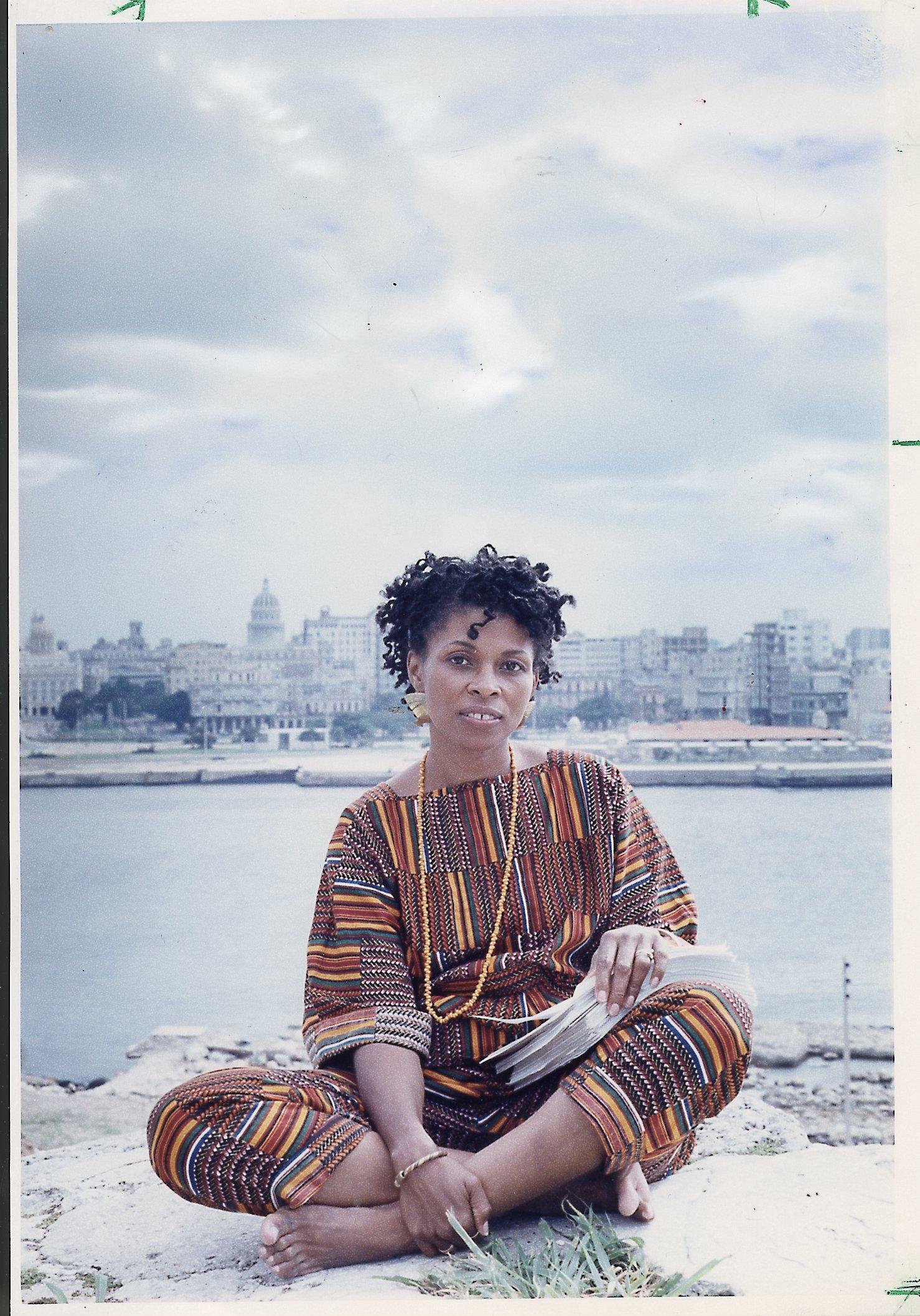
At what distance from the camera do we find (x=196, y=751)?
3797mm

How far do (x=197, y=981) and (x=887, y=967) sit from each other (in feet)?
7.35

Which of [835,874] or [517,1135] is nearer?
[517,1135]

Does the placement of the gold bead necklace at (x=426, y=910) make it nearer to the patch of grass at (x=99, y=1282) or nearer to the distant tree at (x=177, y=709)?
the patch of grass at (x=99, y=1282)

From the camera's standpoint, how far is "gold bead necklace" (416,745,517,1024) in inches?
100.0

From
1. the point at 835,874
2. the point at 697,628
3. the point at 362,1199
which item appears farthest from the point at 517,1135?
the point at 835,874

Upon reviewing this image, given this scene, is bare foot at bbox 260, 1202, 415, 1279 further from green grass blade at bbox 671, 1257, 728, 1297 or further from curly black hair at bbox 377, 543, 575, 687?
curly black hair at bbox 377, 543, 575, 687

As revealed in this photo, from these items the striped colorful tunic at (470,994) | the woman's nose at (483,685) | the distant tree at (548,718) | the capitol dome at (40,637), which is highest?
the capitol dome at (40,637)

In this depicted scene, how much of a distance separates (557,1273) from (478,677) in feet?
3.78

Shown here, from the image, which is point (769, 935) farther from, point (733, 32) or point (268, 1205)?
point (733, 32)

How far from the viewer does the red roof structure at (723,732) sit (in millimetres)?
3727

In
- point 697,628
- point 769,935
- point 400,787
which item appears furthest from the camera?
point 769,935

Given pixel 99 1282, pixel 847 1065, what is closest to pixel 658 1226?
pixel 99 1282

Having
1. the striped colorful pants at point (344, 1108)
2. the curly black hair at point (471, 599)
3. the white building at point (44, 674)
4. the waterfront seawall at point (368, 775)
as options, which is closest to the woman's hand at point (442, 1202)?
the striped colorful pants at point (344, 1108)

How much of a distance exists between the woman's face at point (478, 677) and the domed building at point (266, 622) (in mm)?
1062
